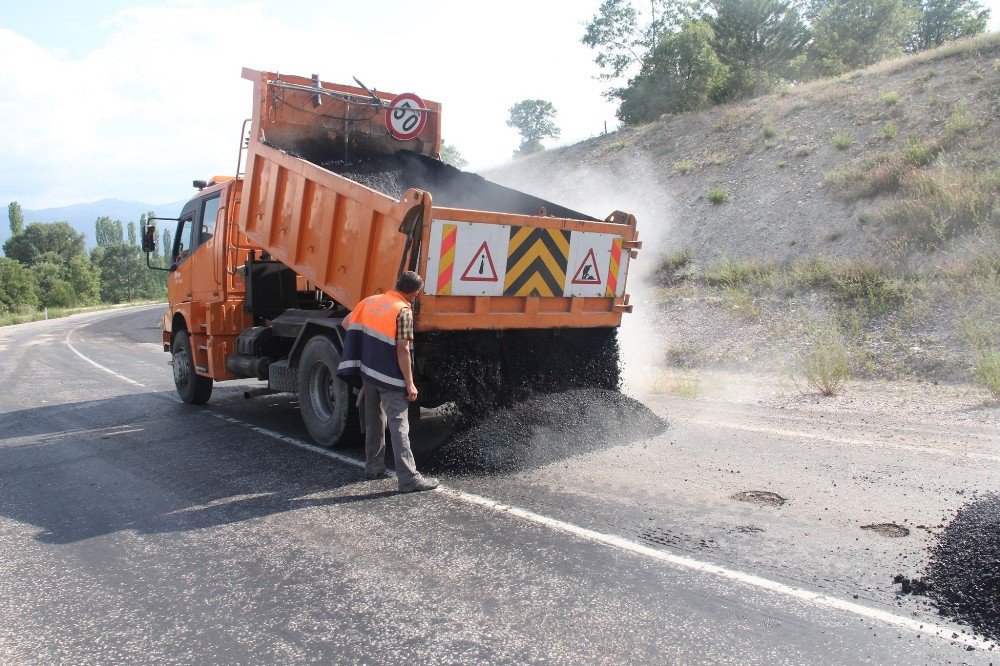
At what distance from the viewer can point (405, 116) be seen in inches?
326

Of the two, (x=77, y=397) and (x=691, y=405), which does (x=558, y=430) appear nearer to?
(x=691, y=405)

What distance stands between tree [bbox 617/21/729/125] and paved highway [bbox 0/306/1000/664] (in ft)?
105

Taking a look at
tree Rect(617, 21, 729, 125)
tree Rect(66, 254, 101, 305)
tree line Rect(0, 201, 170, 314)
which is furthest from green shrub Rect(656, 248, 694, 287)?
tree Rect(66, 254, 101, 305)

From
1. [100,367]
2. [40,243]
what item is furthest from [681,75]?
[40,243]

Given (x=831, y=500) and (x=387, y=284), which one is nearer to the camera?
(x=831, y=500)

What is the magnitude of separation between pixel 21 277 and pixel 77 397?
72083mm

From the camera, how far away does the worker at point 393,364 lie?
5156mm

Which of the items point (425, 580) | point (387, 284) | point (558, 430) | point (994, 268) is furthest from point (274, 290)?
point (994, 268)

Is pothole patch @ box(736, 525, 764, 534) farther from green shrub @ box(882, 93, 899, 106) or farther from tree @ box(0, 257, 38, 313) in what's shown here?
tree @ box(0, 257, 38, 313)

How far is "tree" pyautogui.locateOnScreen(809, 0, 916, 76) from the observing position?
35781 millimetres

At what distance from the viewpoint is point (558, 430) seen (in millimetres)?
6070

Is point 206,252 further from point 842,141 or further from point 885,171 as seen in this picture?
point 842,141

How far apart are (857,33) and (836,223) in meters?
24.8

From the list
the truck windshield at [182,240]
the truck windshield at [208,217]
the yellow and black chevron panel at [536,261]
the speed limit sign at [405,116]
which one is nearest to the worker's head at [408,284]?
the yellow and black chevron panel at [536,261]
